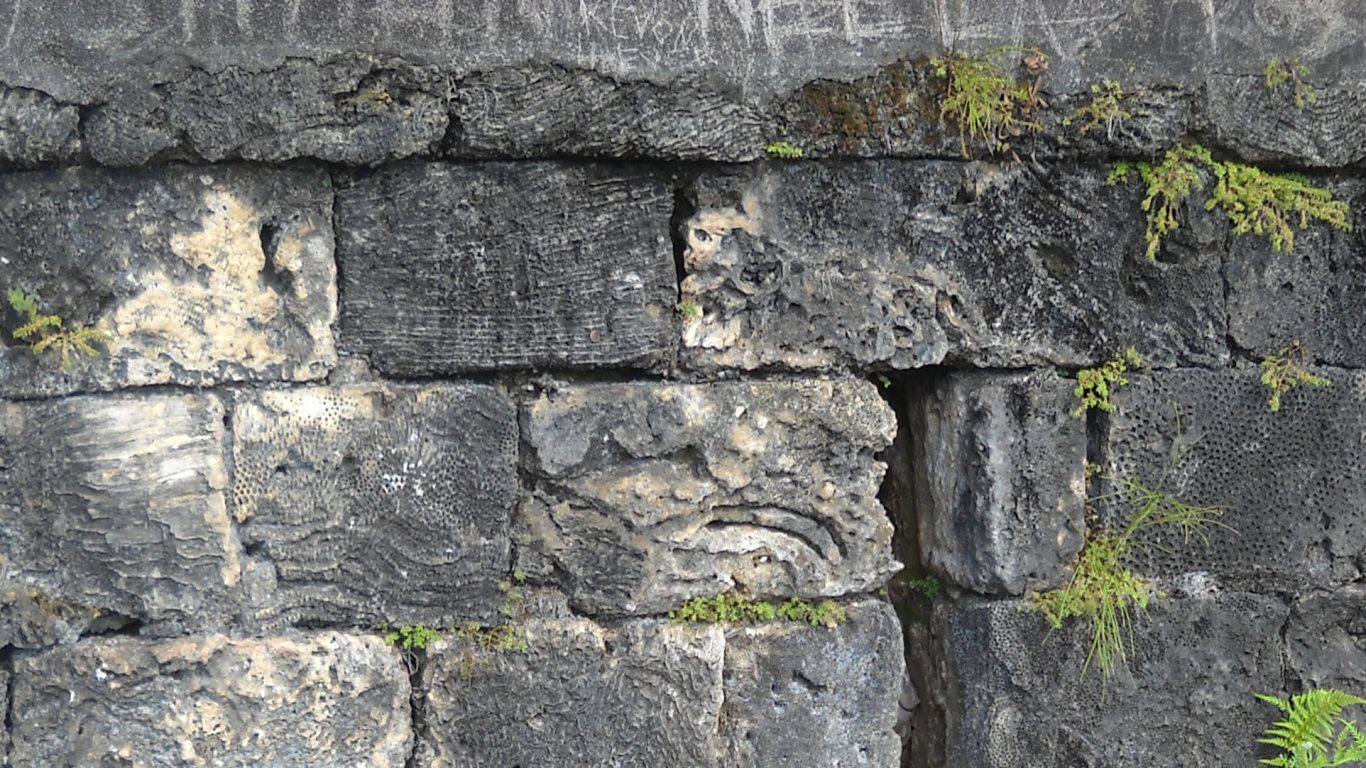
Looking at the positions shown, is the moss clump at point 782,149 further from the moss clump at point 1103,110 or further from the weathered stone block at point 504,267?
the moss clump at point 1103,110

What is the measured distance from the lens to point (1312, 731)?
303 centimetres

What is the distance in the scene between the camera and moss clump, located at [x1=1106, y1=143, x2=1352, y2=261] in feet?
9.59

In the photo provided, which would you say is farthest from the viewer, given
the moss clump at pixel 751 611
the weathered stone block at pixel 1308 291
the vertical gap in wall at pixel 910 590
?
the vertical gap in wall at pixel 910 590

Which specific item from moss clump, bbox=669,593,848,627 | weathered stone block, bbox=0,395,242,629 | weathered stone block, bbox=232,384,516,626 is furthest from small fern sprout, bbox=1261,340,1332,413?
weathered stone block, bbox=0,395,242,629

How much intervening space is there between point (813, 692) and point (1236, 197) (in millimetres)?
1622

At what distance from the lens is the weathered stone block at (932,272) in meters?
2.84

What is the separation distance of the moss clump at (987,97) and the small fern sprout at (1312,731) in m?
1.61

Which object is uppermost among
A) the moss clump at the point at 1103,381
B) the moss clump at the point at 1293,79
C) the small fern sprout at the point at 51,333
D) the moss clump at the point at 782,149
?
the moss clump at the point at 1293,79

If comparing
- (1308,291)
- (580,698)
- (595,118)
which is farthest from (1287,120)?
(580,698)

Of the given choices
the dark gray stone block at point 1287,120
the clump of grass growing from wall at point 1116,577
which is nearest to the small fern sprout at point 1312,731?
the clump of grass growing from wall at point 1116,577

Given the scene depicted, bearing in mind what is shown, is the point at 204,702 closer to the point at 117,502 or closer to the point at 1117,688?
the point at 117,502

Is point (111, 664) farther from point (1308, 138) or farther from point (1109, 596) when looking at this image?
point (1308, 138)

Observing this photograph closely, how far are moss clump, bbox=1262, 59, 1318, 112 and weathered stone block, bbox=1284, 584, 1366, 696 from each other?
50.0 inches

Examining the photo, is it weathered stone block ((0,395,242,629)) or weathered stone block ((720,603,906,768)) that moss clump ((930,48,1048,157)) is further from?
weathered stone block ((0,395,242,629))
